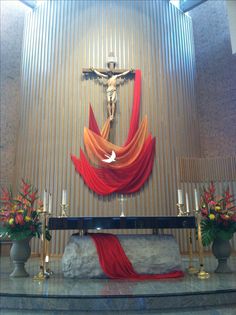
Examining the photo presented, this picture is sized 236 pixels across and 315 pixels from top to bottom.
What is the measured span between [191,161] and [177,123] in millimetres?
1184

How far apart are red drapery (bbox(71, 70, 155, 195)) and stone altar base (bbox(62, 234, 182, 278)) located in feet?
10.9

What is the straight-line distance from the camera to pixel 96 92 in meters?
9.03

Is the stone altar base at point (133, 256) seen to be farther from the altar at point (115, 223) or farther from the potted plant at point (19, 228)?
the potted plant at point (19, 228)

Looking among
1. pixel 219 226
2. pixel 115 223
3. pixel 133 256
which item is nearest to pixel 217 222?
pixel 219 226

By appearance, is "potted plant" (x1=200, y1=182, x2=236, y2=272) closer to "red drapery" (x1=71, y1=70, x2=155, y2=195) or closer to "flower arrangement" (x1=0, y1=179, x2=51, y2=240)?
"flower arrangement" (x1=0, y1=179, x2=51, y2=240)

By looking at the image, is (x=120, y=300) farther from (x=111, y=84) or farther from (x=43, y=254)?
(x=111, y=84)

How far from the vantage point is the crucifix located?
8758 millimetres

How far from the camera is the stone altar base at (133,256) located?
4801mm

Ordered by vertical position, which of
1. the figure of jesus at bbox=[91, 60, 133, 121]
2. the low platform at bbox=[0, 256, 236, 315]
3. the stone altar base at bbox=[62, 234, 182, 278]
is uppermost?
the figure of jesus at bbox=[91, 60, 133, 121]

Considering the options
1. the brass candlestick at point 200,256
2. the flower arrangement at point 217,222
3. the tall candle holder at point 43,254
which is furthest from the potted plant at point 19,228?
the flower arrangement at point 217,222

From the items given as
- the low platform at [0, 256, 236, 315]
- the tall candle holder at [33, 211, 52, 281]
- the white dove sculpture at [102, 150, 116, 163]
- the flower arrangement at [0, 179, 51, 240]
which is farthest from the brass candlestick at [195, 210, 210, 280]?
the white dove sculpture at [102, 150, 116, 163]

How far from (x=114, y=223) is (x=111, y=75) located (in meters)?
5.27

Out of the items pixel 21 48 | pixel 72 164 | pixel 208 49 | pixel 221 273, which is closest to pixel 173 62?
pixel 208 49

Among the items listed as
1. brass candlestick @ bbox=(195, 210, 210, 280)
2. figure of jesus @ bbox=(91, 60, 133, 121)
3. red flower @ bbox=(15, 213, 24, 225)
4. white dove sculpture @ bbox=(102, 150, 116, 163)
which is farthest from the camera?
figure of jesus @ bbox=(91, 60, 133, 121)
